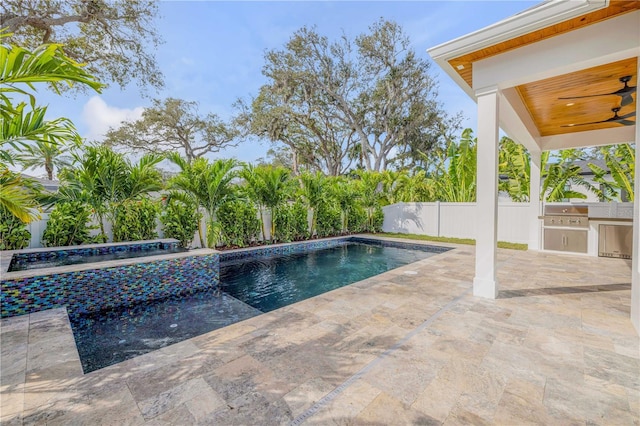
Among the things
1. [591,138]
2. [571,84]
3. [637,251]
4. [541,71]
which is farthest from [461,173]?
[637,251]

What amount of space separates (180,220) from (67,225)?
243 cm

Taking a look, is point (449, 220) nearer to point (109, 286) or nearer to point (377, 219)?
point (377, 219)

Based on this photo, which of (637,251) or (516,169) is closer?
(637,251)

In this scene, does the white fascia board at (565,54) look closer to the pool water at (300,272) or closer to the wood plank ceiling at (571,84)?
the wood plank ceiling at (571,84)

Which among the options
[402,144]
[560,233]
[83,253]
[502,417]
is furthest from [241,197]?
[402,144]

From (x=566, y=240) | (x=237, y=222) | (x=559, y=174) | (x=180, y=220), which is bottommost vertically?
(x=566, y=240)

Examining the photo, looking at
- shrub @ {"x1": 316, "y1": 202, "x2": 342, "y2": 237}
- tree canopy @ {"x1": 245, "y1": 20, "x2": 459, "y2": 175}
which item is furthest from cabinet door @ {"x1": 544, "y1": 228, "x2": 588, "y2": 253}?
tree canopy @ {"x1": 245, "y1": 20, "x2": 459, "y2": 175}

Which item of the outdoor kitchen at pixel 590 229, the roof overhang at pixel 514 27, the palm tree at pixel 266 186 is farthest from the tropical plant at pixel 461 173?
the roof overhang at pixel 514 27

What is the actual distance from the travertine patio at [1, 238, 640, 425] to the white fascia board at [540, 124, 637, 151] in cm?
558

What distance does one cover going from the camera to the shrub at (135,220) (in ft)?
23.8

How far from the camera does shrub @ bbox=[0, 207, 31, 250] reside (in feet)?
20.1

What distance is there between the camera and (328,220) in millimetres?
11422

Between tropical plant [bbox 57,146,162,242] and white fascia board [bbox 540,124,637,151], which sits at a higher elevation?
white fascia board [bbox 540,124,637,151]

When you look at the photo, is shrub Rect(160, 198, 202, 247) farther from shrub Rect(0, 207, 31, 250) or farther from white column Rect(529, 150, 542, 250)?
white column Rect(529, 150, 542, 250)
